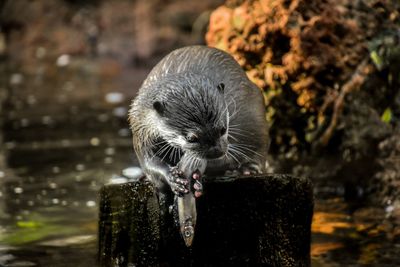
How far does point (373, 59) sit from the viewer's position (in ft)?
21.7

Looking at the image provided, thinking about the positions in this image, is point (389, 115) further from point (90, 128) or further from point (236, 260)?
point (90, 128)

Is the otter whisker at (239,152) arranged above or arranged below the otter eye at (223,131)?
above

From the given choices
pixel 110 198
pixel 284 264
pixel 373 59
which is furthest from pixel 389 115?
pixel 110 198

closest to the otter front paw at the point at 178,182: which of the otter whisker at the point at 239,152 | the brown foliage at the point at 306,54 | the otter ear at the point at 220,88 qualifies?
the otter ear at the point at 220,88

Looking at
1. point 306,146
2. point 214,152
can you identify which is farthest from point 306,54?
point 214,152

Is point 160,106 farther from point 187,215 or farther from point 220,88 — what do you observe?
point 187,215

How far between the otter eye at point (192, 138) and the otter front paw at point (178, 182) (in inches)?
8.0

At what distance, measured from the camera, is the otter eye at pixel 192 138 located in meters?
3.99

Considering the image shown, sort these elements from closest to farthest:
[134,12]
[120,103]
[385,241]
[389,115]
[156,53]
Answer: [385,241], [389,115], [120,103], [156,53], [134,12]

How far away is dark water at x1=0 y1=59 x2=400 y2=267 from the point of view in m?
5.10

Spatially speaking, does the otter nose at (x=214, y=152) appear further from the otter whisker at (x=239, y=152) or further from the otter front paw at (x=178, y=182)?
the otter whisker at (x=239, y=152)

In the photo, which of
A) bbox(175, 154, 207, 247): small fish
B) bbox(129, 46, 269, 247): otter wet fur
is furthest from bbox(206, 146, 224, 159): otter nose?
bbox(175, 154, 207, 247): small fish

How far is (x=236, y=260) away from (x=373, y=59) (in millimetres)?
2687

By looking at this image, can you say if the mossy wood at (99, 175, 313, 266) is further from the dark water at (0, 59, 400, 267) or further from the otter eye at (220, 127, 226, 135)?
the otter eye at (220, 127, 226, 135)
